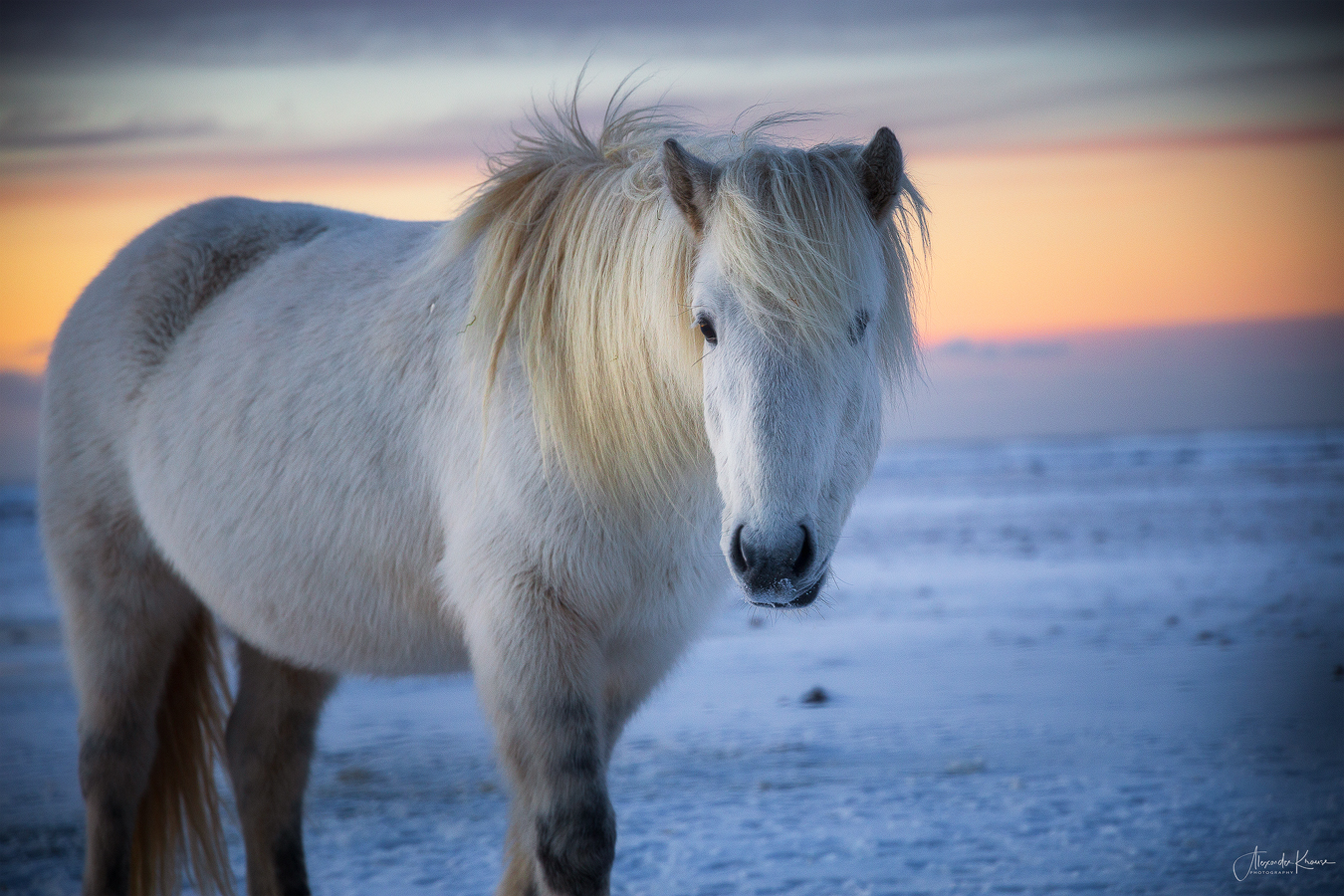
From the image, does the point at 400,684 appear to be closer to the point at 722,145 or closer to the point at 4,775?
the point at 4,775

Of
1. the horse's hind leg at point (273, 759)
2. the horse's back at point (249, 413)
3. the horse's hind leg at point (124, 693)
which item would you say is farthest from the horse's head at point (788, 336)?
the horse's hind leg at point (124, 693)

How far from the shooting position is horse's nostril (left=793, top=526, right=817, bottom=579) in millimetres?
1632

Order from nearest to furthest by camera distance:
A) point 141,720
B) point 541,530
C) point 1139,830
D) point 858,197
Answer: point 858,197 → point 541,530 → point 141,720 → point 1139,830

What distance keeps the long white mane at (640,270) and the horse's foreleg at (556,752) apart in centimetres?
38

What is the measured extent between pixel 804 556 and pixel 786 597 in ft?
0.26

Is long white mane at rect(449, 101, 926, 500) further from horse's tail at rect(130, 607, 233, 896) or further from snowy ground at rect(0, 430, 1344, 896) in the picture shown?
horse's tail at rect(130, 607, 233, 896)

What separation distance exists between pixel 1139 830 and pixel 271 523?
9.48ft

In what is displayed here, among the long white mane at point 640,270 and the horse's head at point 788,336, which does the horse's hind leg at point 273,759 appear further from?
the horse's head at point 788,336

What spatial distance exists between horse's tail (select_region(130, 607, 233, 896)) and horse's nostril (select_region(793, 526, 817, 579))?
7.83 ft

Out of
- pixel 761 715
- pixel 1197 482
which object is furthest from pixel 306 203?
pixel 1197 482

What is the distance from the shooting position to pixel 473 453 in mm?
2213

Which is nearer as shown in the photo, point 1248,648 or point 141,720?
point 141,720

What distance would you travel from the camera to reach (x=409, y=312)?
2.47 m

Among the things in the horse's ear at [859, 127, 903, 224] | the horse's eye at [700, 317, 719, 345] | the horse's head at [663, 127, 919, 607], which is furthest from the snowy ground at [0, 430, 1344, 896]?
the horse's ear at [859, 127, 903, 224]
